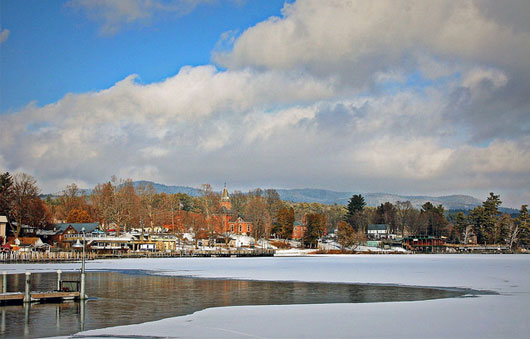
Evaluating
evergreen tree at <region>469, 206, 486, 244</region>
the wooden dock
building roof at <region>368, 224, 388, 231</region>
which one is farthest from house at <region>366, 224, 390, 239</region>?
the wooden dock

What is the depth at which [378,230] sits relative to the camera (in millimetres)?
174375

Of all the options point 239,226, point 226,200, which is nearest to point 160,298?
point 239,226

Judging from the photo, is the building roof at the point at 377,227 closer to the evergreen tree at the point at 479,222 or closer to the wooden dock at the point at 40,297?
the evergreen tree at the point at 479,222

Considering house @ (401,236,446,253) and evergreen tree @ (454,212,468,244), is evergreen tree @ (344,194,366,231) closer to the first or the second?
house @ (401,236,446,253)

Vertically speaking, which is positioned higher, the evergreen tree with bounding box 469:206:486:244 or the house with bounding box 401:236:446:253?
the evergreen tree with bounding box 469:206:486:244

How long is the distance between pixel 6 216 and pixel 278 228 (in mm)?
72463

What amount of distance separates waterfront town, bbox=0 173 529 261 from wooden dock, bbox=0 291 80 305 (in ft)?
180

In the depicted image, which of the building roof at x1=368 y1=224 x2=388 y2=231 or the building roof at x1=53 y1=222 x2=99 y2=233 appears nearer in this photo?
the building roof at x1=53 y1=222 x2=99 y2=233

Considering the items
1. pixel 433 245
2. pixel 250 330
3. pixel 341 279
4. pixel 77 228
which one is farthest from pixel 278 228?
pixel 250 330

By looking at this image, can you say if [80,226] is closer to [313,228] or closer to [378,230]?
[313,228]

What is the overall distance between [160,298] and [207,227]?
105 meters

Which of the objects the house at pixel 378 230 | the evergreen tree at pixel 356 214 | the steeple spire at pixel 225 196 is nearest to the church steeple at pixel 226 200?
the steeple spire at pixel 225 196

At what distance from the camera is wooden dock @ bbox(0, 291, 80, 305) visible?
25.1 meters

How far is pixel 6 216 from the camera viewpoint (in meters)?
102
